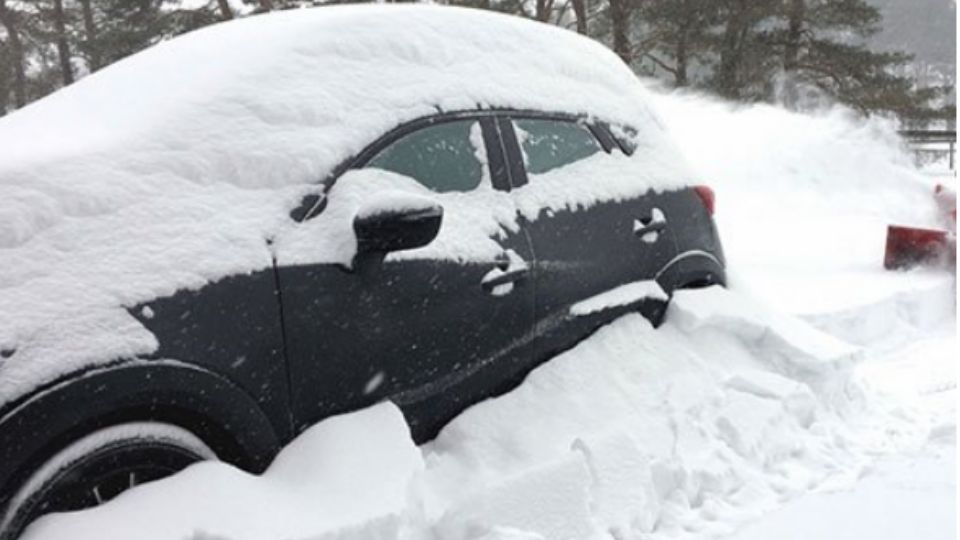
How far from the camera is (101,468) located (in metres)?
2.40

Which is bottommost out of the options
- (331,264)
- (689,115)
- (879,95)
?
(879,95)

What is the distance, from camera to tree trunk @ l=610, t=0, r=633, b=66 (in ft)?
70.9

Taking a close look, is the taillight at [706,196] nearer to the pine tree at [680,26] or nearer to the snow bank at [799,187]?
the snow bank at [799,187]

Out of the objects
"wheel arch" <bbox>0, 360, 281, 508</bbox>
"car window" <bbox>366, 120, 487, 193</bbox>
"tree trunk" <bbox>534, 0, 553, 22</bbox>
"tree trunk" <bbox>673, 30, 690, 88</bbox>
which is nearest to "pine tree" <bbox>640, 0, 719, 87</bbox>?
"tree trunk" <bbox>673, 30, 690, 88</bbox>

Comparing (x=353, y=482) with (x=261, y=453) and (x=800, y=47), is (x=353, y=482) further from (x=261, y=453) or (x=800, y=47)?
(x=800, y=47)

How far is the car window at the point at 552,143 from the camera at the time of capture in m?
3.75

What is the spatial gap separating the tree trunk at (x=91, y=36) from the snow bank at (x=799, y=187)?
2010cm

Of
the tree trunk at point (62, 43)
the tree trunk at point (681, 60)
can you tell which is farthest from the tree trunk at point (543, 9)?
the tree trunk at point (62, 43)

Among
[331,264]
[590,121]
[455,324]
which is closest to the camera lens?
[331,264]

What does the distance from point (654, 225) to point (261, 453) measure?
2.20 m

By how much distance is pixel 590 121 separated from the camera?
414cm

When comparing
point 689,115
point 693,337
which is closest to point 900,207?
point 689,115

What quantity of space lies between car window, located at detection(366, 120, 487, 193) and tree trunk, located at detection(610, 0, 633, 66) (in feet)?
61.5

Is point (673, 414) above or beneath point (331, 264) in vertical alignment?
beneath
